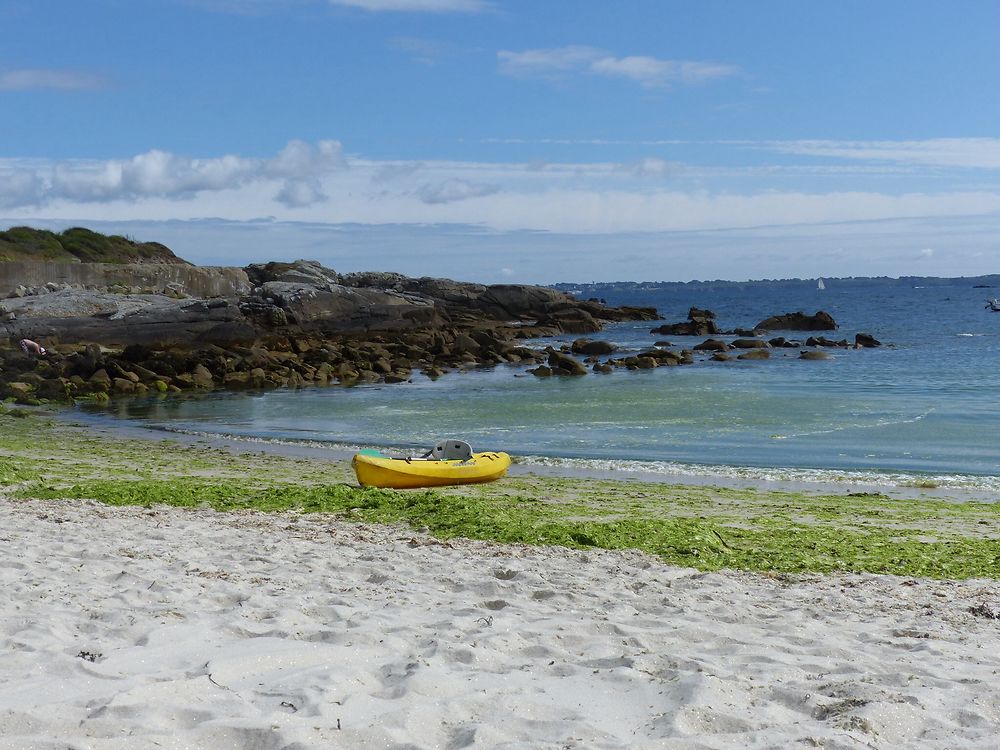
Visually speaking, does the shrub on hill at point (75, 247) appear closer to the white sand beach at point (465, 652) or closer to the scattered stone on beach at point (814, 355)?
the scattered stone on beach at point (814, 355)

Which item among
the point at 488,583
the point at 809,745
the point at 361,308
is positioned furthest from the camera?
the point at 361,308

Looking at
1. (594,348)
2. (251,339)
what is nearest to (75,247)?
(251,339)

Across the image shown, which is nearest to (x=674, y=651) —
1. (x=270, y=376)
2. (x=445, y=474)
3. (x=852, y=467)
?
(x=445, y=474)

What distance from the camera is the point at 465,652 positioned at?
573 cm

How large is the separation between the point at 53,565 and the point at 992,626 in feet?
23.8

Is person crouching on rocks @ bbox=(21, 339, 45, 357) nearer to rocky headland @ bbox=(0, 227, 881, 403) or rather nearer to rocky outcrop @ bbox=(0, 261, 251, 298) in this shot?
rocky headland @ bbox=(0, 227, 881, 403)

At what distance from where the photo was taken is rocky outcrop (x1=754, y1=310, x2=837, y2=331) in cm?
7188

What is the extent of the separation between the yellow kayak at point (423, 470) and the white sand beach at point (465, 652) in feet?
21.2

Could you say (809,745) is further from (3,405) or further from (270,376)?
(270,376)

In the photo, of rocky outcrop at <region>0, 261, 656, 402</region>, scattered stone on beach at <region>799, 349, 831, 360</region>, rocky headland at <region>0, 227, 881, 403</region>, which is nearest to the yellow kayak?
rocky outcrop at <region>0, 261, 656, 402</region>

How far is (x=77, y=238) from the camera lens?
3012 inches

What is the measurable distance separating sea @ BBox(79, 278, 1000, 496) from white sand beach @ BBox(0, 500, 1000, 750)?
11114mm

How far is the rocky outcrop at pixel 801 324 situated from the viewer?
71.9 meters

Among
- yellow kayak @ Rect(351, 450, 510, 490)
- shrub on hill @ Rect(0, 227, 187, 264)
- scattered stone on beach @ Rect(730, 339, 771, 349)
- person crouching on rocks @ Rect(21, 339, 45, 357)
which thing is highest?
shrub on hill @ Rect(0, 227, 187, 264)
